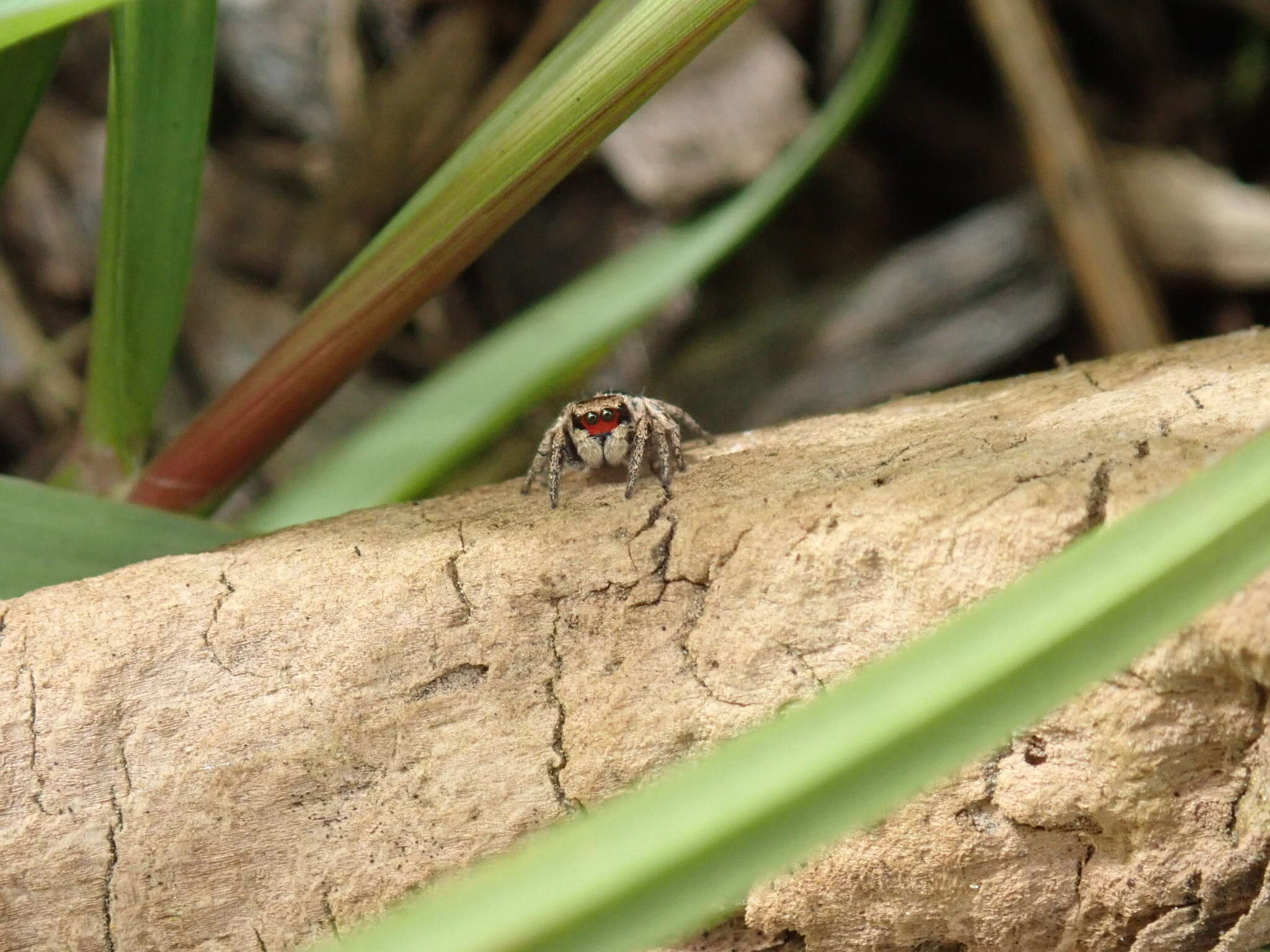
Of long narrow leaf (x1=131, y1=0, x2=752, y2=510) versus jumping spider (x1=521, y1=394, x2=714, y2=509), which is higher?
long narrow leaf (x1=131, y1=0, x2=752, y2=510)

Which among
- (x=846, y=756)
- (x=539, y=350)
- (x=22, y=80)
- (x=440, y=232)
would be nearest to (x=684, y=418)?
(x=539, y=350)

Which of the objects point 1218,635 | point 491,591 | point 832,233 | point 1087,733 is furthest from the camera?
point 832,233

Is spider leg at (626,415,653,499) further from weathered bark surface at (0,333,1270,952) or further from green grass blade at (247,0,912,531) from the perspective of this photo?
green grass blade at (247,0,912,531)

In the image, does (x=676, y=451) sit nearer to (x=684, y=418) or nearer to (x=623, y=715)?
(x=684, y=418)

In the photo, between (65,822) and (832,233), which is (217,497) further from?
(832,233)

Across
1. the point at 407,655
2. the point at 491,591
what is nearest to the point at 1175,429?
the point at 491,591

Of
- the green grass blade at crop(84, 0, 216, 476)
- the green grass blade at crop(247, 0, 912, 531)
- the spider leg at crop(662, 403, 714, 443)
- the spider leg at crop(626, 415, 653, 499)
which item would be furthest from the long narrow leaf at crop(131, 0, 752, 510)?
the spider leg at crop(662, 403, 714, 443)
